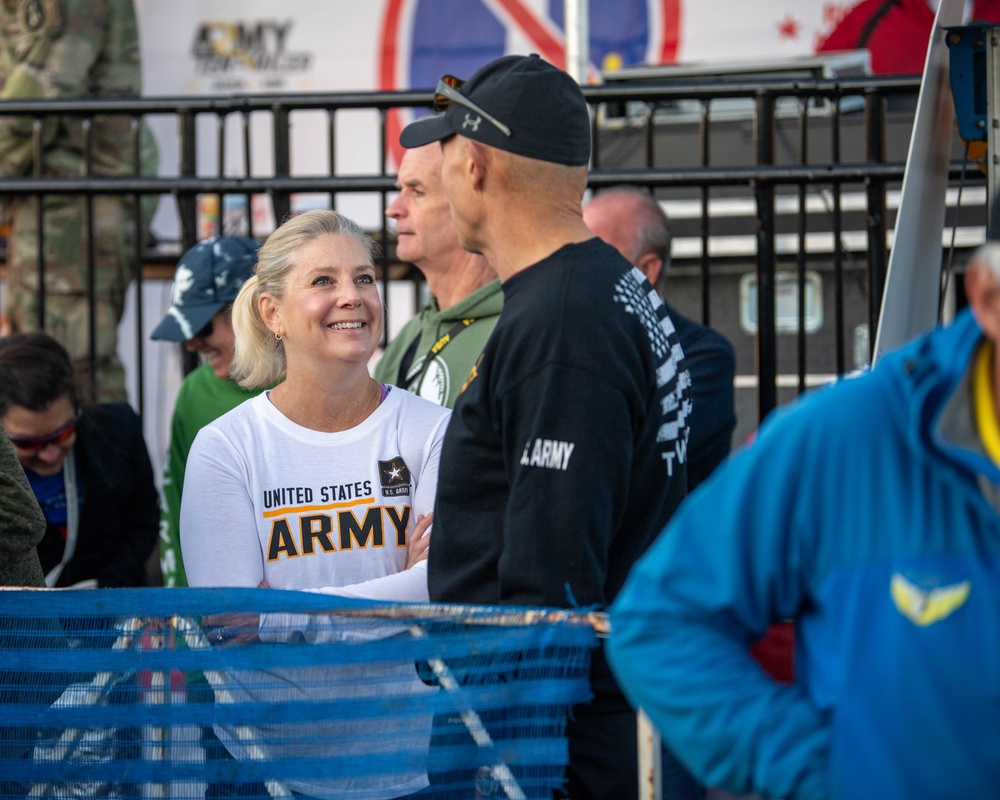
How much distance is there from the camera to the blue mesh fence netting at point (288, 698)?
85.7 inches

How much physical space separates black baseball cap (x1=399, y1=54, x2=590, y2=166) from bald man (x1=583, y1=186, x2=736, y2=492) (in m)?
1.31

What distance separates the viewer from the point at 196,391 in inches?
157

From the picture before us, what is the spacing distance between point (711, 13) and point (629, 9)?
1.53 ft

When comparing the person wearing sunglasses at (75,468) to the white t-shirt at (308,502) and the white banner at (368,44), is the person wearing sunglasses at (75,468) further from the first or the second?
the white banner at (368,44)

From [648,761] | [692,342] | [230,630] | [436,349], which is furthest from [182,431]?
[648,761]

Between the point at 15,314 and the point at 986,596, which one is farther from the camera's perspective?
the point at 15,314

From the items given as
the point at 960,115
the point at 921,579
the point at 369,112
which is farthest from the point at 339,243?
the point at 369,112

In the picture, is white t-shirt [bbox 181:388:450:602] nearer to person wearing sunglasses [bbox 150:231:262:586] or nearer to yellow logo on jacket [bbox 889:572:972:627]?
person wearing sunglasses [bbox 150:231:262:586]

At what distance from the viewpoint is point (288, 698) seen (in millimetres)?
2236

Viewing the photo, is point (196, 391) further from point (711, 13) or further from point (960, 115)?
point (711, 13)

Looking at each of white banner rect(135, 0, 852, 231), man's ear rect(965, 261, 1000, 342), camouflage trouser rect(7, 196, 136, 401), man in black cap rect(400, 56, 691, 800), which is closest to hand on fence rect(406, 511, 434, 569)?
man in black cap rect(400, 56, 691, 800)

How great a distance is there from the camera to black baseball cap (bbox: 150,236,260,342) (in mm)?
4031

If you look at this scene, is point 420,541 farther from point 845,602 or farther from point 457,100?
point 845,602

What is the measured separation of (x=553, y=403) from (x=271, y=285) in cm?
128
